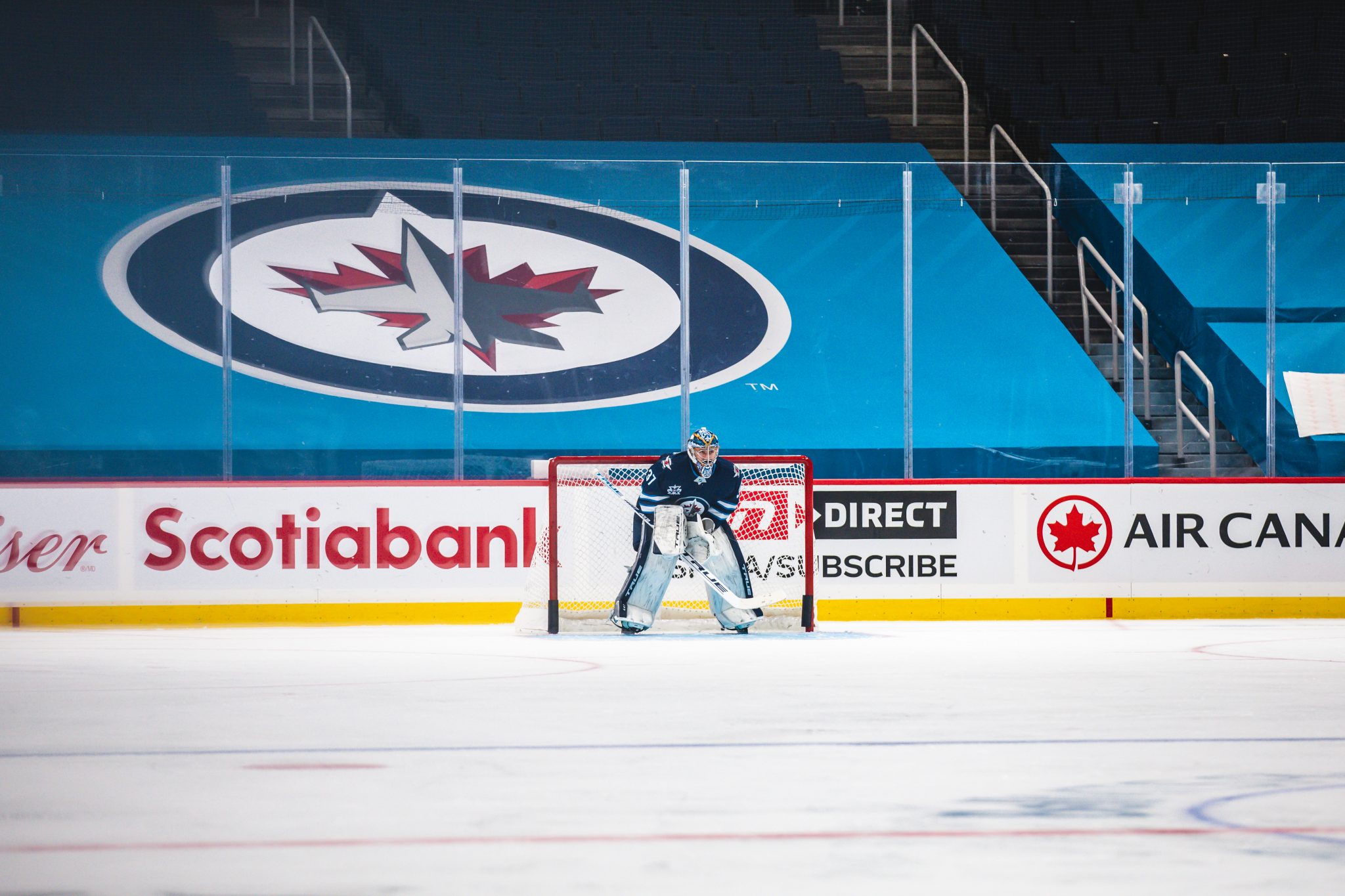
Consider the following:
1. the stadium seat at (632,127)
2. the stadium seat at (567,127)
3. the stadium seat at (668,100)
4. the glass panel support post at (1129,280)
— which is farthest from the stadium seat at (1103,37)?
the glass panel support post at (1129,280)

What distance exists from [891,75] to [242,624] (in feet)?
28.7

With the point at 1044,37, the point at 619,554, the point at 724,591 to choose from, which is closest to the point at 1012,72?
the point at 1044,37

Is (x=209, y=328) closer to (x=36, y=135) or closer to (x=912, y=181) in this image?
(x=36, y=135)

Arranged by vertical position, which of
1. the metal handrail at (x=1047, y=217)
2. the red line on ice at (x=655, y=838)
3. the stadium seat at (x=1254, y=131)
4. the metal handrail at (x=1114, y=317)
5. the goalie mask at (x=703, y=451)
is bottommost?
the red line on ice at (x=655, y=838)

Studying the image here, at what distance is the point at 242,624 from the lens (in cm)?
966

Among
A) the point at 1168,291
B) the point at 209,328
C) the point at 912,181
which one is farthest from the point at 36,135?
the point at 1168,291

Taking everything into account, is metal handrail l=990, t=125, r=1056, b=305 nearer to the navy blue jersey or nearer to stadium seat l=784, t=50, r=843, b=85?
the navy blue jersey

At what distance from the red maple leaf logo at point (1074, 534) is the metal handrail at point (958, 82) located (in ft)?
→ 15.0

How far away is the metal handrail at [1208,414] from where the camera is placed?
10.4m

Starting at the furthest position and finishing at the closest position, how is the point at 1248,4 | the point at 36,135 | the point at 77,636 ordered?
the point at 1248,4, the point at 36,135, the point at 77,636

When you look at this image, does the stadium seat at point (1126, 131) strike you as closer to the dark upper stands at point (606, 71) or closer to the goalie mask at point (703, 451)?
the dark upper stands at point (606, 71)

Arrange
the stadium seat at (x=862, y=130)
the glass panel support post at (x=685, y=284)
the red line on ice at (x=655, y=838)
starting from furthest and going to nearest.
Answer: the stadium seat at (x=862, y=130) < the glass panel support post at (x=685, y=284) < the red line on ice at (x=655, y=838)

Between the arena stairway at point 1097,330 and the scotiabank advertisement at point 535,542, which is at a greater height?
the arena stairway at point 1097,330

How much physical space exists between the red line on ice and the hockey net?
5.89 metres
